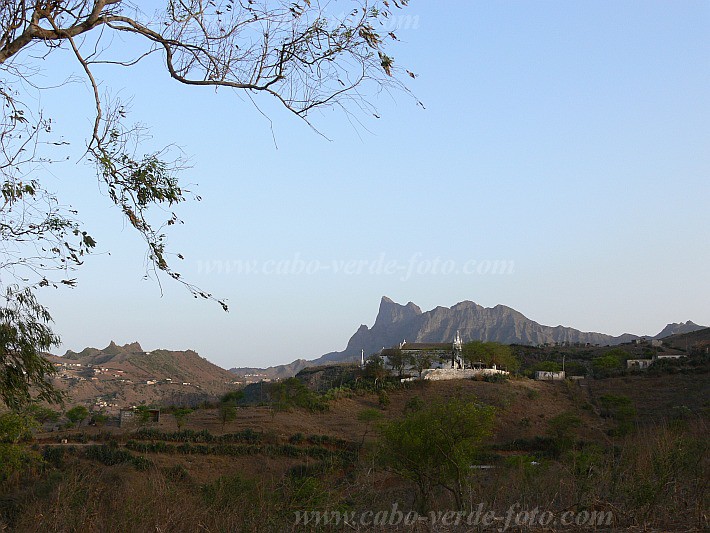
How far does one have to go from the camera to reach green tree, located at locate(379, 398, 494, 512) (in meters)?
20.0

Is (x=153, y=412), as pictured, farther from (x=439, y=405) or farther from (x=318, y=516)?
(x=318, y=516)

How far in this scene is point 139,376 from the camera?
9162 cm

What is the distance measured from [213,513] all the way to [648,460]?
5157mm

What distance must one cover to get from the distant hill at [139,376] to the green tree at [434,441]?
44968mm

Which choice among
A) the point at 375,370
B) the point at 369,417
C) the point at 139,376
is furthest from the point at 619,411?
the point at 139,376

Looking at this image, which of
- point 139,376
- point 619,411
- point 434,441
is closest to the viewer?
point 434,441

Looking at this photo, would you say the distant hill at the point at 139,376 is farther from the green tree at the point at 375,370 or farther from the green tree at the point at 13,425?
the green tree at the point at 13,425

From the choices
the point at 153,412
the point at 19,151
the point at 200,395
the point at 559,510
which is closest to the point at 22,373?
the point at 19,151

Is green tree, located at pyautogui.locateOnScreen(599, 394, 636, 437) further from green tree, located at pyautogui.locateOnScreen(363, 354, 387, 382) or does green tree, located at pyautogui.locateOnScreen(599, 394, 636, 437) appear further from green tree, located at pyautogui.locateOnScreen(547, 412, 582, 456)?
green tree, located at pyautogui.locateOnScreen(363, 354, 387, 382)

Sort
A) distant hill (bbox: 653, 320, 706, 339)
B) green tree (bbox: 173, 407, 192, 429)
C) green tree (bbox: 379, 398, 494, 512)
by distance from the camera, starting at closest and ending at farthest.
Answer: green tree (bbox: 379, 398, 494, 512) → green tree (bbox: 173, 407, 192, 429) → distant hill (bbox: 653, 320, 706, 339)

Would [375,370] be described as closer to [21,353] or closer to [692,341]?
[692,341]

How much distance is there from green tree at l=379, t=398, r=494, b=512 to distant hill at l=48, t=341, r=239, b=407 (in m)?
45.0

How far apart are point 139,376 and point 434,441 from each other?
7752 cm

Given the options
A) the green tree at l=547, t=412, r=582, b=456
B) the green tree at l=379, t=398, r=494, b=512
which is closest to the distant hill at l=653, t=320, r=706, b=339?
the green tree at l=547, t=412, r=582, b=456
